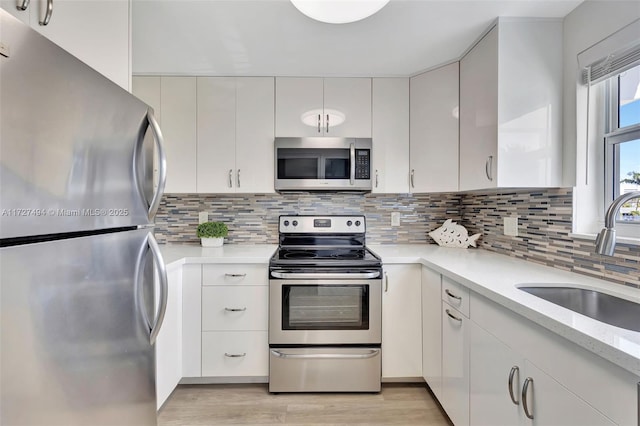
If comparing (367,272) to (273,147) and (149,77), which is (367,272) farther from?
(149,77)

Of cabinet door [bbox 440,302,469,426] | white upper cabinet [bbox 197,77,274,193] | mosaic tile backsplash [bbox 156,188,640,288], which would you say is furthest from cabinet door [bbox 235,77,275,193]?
cabinet door [bbox 440,302,469,426]

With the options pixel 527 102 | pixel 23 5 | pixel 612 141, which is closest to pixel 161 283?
pixel 23 5

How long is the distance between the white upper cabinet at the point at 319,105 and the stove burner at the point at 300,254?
88 cm

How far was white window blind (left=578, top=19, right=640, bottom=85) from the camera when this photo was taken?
1.23 meters

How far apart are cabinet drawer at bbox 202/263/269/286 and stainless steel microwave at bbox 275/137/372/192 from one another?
615 mm

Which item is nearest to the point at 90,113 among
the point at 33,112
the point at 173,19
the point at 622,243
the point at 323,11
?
the point at 33,112

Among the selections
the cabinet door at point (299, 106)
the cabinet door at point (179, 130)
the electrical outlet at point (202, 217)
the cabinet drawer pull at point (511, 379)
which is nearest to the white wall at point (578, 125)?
the cabinet drawer pull at point (511, 379)

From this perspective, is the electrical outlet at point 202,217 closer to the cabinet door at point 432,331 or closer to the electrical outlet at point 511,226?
the cabinet door at point 432,331

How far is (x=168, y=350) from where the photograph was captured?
1.80 m

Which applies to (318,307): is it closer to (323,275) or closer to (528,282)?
(323,275)

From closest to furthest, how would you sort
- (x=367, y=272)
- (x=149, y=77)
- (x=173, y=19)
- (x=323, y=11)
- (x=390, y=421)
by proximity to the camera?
(x=323, y=11) < (x=173, y=19) < (x=390, y=421) < (x=367, y=272) < (x=149, y=77)

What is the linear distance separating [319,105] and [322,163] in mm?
442

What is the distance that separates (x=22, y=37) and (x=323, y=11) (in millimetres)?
980

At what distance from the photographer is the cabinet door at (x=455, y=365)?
1.44 metres
